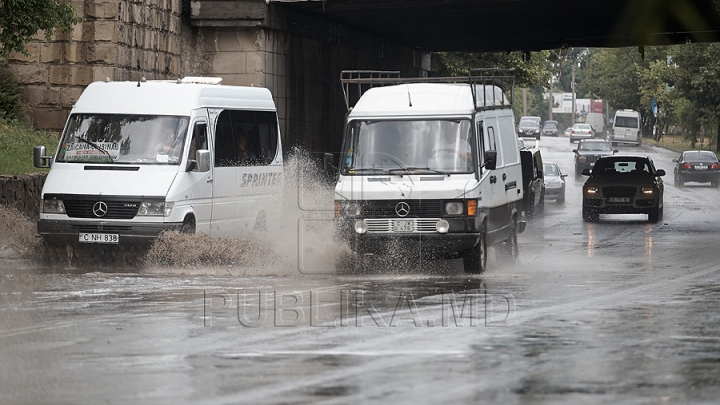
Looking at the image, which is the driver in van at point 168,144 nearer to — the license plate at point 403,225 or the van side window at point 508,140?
the license plate at point 403,225

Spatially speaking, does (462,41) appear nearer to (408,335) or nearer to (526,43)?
(526,43)

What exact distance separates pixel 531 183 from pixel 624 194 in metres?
2.40

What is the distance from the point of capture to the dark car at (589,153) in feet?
197

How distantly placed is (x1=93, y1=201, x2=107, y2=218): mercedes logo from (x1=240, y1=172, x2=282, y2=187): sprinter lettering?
270 cm

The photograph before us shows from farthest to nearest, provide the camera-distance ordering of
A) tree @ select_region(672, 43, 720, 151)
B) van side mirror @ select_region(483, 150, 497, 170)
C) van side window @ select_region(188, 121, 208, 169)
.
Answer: tree @ select_region(672, 43, 720, 151) < van side window @ select_region(188, 121, 208, 169) < van side mirror @ select_region(483, 150, 497, 170)

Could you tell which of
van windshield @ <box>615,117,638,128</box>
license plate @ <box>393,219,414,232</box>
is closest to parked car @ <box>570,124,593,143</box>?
van windshield @ <box>615,117,638,128</box>

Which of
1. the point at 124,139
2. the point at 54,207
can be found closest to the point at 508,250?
the point at 124,139

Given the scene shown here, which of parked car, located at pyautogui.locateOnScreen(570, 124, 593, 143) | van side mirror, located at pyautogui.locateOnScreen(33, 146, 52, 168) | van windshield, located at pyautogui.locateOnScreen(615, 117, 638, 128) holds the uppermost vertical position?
van windshield, located at pyautogui.locateOnScreen(615, 117, 638, 128)

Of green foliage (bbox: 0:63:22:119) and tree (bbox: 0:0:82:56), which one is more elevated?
tree (bbox: 0:0:82:56)

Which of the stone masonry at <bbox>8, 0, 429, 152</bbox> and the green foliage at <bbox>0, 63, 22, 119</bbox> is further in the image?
the green foliage at <bbox>0, 63, 22, 119</bbox>

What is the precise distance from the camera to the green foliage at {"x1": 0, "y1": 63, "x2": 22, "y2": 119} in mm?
25266

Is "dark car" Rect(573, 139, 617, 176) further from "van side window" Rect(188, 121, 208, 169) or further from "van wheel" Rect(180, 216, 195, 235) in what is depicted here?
"van wheel" Rect(180, 216, 195, 235)

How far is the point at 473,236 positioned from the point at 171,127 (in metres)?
4.56

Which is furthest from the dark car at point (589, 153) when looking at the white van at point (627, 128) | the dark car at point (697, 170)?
the white van at point (627, 128)
